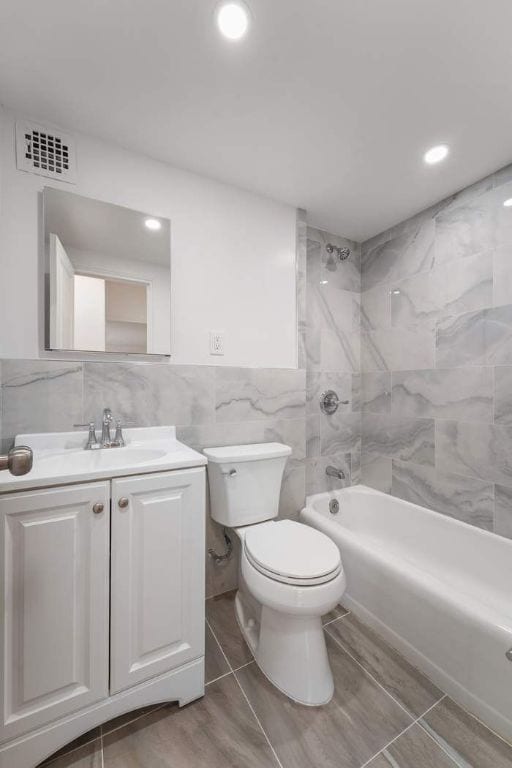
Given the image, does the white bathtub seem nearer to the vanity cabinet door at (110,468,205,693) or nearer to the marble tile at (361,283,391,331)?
the vanity cabinet door at (110,468,205,693)

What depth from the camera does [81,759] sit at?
96cm

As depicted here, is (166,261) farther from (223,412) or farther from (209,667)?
(209,667)

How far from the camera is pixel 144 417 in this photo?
57.8 inches

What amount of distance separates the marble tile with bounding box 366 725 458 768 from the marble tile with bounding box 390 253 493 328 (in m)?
1.83

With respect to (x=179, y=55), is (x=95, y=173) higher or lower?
lower

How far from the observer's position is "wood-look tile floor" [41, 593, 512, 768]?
95 cm

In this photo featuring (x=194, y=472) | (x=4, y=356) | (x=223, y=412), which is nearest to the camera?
(x=194, y=472)

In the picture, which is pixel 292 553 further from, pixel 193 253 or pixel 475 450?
pixel 193 253

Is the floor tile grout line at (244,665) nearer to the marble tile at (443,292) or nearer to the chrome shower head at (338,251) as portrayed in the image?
the marble tile at (443,292)

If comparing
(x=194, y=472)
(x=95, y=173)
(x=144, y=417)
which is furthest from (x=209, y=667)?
(x=95, y=173)

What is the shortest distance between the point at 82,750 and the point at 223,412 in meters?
1.28

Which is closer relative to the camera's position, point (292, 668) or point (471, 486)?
point (292, 668)

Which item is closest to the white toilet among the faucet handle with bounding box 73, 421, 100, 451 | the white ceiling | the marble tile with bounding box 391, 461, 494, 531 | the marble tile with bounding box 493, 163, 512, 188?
the faucet handle with bounding box 73, 421, 100, 451

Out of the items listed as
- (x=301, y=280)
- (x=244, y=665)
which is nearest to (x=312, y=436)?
(x=301, y=280)
